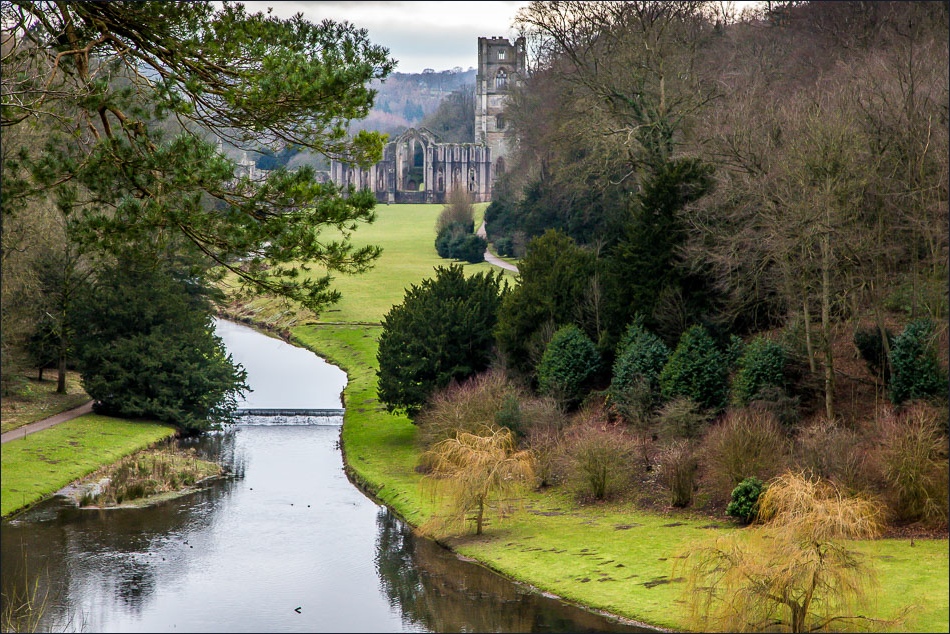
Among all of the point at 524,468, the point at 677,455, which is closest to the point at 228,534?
the point at 524,468

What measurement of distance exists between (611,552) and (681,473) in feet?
12.9

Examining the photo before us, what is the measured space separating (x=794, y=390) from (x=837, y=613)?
10751 millimetres

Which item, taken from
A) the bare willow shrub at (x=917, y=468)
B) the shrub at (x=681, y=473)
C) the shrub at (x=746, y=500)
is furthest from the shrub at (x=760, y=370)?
the bare willow shrub at (x=917, y=468)

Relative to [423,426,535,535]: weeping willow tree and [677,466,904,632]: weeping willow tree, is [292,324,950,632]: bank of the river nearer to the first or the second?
[677,466,904,632]: weeping willow tree

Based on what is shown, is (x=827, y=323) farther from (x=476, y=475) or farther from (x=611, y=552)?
(x=476, y=475)

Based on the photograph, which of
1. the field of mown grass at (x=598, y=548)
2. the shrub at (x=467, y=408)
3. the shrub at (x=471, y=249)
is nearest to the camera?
the field of mown grass at (x=598, y=548)

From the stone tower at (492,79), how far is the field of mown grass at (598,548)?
8231 centimetres

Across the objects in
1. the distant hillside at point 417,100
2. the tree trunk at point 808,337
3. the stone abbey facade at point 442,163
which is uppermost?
the distant hillside at point 417,100

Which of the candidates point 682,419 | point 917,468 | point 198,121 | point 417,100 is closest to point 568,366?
point 682,419

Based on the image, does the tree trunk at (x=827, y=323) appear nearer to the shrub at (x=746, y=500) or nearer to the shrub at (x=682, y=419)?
the shrub at (x=746, y=500)

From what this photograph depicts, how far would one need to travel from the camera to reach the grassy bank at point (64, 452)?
96.8 ft

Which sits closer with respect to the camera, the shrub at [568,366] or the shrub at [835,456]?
the shrub at [835,456]

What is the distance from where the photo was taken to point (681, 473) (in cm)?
2653

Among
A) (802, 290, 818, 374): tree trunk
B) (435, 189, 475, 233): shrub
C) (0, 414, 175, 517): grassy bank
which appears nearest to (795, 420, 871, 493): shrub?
(802, 290, 818, 374): tree trunk
